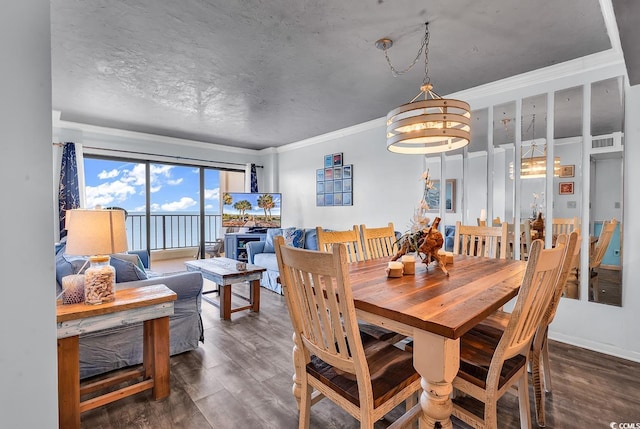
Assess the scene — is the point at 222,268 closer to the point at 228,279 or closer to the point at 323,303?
the point at 228,279

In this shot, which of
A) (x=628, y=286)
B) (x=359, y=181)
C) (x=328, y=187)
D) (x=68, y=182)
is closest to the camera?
(x=628, y=286)

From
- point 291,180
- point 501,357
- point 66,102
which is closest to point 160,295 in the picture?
point 501,357

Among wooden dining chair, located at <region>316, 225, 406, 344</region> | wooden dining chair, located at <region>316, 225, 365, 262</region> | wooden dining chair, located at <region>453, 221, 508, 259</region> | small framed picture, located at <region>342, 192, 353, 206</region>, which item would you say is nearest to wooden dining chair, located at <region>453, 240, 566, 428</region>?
wooden dining chair, located at <region>316, 225, 406, 344</region>

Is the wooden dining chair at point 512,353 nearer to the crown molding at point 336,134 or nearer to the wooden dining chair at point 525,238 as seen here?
the wooden dining chair at point 525,238

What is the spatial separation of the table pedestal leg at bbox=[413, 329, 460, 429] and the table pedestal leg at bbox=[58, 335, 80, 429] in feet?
5.74

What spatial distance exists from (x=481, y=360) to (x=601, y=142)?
234cm

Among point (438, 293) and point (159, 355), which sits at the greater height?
point (438, 293)

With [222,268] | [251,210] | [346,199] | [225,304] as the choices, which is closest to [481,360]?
[225,304]

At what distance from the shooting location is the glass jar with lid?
5.63 feet

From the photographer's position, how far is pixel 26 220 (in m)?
0.74

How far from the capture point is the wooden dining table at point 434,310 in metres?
Answer: 1.12

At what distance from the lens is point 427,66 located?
8.92 feet

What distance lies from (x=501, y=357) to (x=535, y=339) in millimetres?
586

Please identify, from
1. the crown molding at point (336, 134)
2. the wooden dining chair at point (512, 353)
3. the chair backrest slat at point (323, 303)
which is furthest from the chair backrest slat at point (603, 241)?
the crown molding at point (336, 134)
